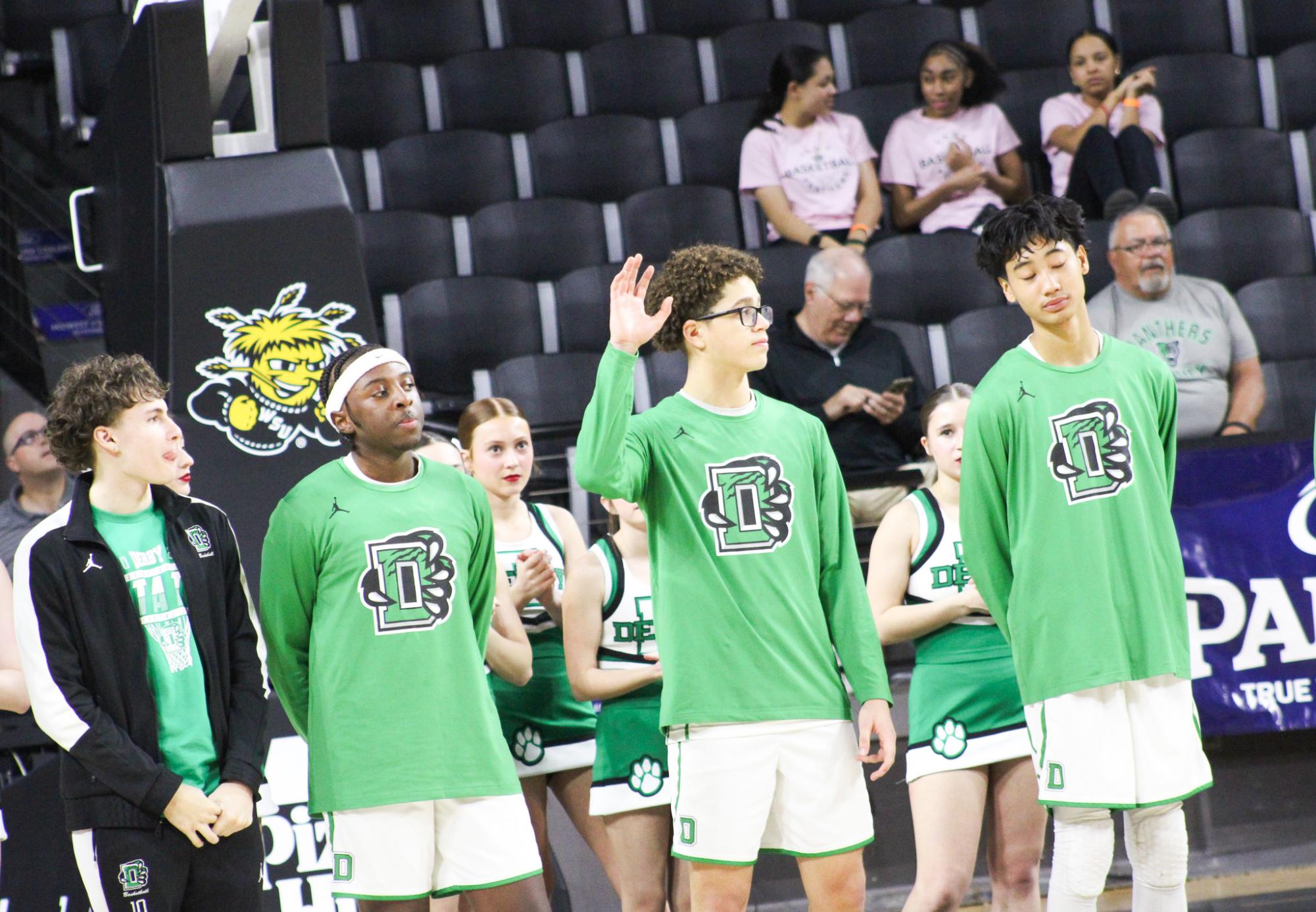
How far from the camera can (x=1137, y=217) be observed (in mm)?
6176

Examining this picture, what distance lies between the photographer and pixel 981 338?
650 cm

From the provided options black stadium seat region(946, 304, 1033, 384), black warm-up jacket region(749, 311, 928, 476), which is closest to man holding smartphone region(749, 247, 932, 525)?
black warm-up jacket region(749, 311, 928, 476)

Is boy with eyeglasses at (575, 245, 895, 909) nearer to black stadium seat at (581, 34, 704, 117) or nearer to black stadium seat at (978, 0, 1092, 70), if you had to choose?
black stadium seat at (581, 34, 704, 117)

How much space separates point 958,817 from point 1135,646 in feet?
2.36

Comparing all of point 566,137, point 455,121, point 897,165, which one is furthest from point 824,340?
point 455,121

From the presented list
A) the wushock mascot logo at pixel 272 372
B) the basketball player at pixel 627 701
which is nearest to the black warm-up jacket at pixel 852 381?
the basketball player at pixel 627 701

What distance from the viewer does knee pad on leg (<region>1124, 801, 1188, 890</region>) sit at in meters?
3.41

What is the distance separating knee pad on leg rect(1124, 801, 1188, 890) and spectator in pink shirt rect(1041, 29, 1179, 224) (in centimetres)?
396

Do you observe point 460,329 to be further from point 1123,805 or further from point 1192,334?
point 1123,805

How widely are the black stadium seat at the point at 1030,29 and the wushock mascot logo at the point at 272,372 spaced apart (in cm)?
515

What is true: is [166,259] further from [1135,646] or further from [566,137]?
[566,137]

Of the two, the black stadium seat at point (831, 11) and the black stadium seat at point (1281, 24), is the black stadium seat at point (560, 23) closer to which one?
the black stadium seat at point (831, 11)

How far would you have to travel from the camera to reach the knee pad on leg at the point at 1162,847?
3.41m

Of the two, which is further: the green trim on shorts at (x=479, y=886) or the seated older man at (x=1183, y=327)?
the seated older man at (x=1183, y=327)
